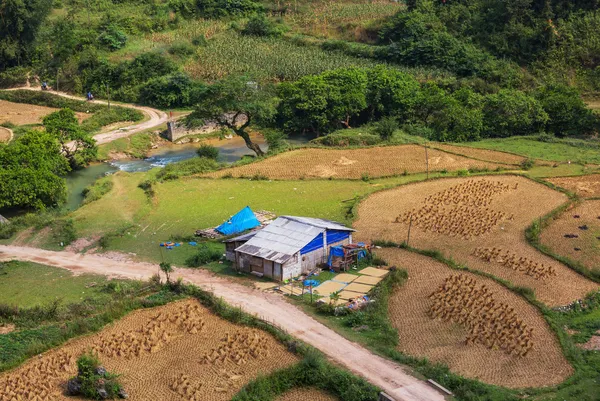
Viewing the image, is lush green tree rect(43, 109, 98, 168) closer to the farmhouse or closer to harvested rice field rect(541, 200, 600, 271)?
the farmhouse

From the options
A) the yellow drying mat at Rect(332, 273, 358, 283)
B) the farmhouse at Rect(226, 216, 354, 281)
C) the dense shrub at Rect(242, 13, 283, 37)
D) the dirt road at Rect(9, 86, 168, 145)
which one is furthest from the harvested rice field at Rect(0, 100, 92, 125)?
the yellow drying mat at Rect(332, 273, 358, 283)

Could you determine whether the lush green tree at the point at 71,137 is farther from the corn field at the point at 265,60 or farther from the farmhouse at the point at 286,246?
the farmhouse at the point at 286,246

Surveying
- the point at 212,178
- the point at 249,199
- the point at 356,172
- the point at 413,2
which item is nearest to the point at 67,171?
the point at 212,178

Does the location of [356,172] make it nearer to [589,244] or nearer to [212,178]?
[212,178]

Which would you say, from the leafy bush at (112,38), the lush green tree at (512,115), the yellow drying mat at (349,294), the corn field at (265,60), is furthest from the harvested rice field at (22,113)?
the yellow drying mat at (349,294)

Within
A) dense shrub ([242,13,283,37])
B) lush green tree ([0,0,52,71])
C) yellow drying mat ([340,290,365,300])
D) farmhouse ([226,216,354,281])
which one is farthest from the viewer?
dense shrub ([242,13,283,37])

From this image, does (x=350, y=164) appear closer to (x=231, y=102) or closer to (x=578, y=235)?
(x=231, y=102)
